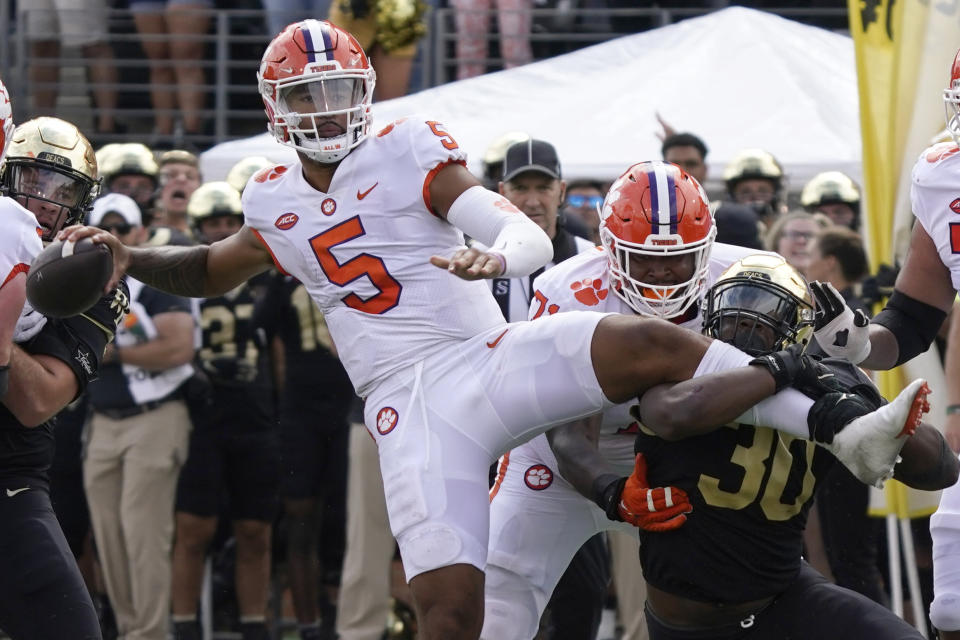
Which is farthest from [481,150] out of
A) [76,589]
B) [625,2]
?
[76,589]

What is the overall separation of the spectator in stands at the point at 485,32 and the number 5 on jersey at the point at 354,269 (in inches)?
210

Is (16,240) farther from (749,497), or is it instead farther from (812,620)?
(812,620)

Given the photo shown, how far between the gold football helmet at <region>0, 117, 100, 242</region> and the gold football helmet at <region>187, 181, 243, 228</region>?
2.65m

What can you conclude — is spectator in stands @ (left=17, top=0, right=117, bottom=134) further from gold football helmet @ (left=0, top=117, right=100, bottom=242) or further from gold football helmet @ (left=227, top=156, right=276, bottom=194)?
gold football helmet @ (left=0, top=117, right=100, bottom=242)

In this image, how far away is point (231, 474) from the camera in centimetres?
677

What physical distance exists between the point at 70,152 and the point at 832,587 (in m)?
2.19

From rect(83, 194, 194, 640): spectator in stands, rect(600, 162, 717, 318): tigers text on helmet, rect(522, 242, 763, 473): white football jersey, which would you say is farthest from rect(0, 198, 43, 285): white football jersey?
rect(83, 194, 194, 640): spectator in stands

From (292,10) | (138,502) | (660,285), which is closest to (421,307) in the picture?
(660,285)

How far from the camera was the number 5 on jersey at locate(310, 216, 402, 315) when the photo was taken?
4133mm

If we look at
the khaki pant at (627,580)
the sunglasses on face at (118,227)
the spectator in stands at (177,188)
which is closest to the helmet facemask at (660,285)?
the khaki pant at (627,580)

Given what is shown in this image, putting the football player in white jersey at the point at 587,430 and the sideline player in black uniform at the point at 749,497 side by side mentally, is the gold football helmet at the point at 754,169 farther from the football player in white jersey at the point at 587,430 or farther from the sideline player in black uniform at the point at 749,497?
the sideline player in black uniform at the point at 749,497

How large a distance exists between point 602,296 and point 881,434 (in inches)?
43.8

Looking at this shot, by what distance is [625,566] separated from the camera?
20.9 ft

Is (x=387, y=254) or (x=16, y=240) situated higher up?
(x=16, y=240)
